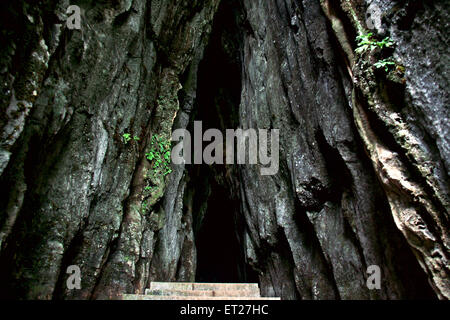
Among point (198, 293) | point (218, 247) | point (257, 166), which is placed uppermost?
point (257, 166)

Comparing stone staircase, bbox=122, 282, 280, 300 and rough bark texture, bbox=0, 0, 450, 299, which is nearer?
rough bark texture, bbox=0, 0, 450, 299

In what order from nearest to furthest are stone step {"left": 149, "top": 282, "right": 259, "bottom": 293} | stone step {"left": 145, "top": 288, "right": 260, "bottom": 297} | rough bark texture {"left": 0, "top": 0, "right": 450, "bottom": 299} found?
rough bark texture {"left": 0, "top": 0, "right": 450, "bottom": 299} < stone step {"left": 145, "top": 288, "right": 260, "bottom": 297} < stone step {"left": 149, "top": 282, "right": 259, "bottom": 293}

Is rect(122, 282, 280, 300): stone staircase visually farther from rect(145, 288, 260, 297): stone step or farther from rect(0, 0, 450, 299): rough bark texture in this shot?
rect(0, 0, 450, 299): rough bark texture

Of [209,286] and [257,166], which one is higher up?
[257,166]

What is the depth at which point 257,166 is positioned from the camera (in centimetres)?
872

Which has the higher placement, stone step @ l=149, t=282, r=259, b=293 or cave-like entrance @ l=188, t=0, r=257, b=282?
cave-like entrance @ l=188, t=0, r=257, b=282

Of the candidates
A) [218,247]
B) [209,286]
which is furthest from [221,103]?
[209,286]

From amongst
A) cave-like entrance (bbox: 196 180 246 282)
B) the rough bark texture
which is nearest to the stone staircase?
the rough bark texture

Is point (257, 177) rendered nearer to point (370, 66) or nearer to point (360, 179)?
point (360, 179)

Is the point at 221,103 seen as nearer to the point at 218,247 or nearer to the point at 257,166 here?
the point at 257,166

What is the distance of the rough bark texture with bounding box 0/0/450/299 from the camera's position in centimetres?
341

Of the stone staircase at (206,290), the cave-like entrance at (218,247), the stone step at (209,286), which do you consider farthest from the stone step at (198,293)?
the cave-like entrance at (218,247)

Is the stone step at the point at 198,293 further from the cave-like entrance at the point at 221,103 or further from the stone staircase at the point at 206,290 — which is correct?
the cave-like entrance at the point at 221,103

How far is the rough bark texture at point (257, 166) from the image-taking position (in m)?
3.41
